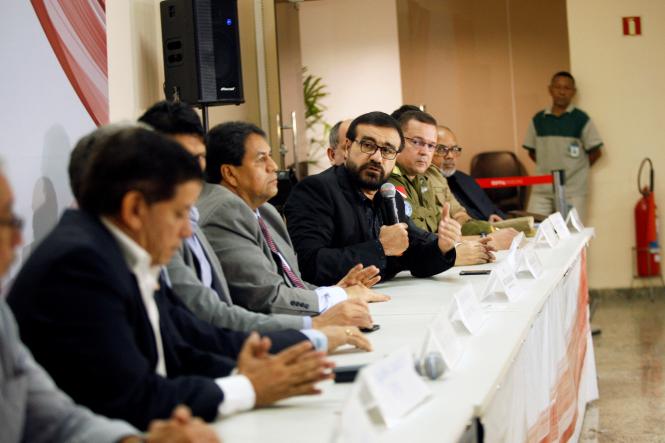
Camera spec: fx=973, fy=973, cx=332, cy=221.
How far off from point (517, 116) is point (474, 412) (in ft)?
21.9

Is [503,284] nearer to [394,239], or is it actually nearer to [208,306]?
[394,239]

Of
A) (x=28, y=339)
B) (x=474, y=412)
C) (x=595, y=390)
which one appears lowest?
(x=595, y=390)

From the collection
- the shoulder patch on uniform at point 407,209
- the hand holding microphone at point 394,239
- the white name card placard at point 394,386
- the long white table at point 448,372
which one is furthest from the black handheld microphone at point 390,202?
the white name card placard at point 394,386

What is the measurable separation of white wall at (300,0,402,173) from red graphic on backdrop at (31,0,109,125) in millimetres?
4582

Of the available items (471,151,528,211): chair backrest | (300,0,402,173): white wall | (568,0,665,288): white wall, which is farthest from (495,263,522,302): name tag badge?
(300,0,402,173): white wall

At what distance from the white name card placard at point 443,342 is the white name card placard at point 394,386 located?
0.16 metres

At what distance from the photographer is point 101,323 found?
4.88 feet

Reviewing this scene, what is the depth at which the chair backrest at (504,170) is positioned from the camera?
7723 mm

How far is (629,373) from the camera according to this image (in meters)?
4.94

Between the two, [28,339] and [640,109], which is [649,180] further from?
[28,339]

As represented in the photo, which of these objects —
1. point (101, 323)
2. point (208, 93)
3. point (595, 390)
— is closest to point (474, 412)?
point (101, 323)

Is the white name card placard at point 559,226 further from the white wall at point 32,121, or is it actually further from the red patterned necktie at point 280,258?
the white wall at point 32,121

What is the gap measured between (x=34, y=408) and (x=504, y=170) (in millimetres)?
6797

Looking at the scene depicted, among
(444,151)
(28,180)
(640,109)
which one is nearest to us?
(28,180)
